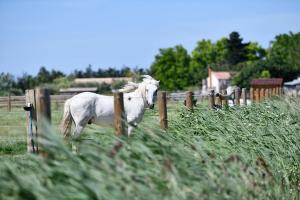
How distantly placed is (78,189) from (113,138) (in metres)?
1.33

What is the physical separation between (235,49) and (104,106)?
112097 mm

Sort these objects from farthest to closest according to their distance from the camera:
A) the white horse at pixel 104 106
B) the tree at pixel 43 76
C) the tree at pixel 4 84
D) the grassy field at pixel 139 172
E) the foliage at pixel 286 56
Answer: the tree at pixel 43 76
the foliage at pixel 286 56
the tree at pixel 4 84
the white horse at pixel 104 106
the grassy field at pixel 139 172

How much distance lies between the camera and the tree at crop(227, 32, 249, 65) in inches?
4865

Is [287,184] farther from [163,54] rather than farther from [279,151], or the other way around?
[163,54]

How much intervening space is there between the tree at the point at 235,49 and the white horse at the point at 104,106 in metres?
111

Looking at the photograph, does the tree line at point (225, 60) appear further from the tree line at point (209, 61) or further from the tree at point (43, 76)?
the tree at point (43, 76)

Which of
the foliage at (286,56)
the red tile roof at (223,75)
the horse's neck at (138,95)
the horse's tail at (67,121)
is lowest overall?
the horse's tail at (67,121)

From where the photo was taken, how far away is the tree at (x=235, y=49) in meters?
124

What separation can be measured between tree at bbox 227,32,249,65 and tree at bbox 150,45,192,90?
11029 millimetres

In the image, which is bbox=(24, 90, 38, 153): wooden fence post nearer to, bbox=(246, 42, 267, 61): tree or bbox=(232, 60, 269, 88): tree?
bbox=(232, 60, 269, 88): tree

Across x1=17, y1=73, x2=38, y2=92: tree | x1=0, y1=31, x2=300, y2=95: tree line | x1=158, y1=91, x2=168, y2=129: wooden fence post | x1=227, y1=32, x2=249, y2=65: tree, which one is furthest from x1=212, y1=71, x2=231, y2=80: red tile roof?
x1=158, y1=91, x2=168, y2=129: wooden fence post

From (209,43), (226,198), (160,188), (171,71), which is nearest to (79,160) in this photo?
(160,188)

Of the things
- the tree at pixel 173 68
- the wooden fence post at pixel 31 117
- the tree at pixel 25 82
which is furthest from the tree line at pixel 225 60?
the wooden fence post at pixel 31 117

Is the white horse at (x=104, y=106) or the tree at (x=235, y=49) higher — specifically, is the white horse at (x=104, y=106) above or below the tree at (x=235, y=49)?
below
